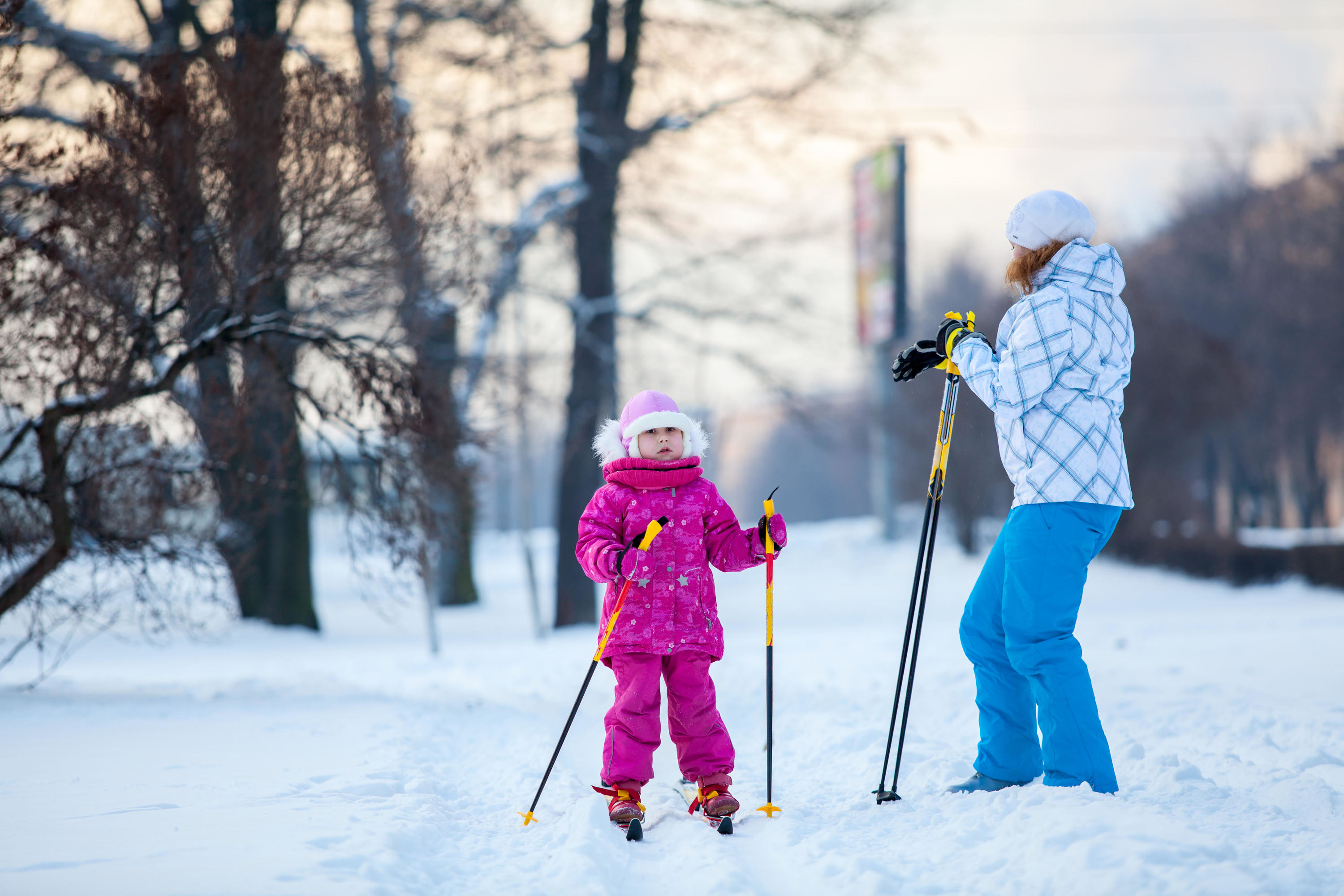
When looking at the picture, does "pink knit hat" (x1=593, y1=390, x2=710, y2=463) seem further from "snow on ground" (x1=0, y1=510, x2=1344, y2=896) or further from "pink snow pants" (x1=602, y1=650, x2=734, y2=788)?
"snow on ground" (x1=0, y1=510, x2=1344, y2=896)

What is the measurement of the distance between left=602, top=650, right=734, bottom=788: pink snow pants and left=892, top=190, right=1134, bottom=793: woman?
2.95 feet

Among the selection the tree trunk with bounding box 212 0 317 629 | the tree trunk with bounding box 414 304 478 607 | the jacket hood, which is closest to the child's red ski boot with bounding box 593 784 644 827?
the jacket hood

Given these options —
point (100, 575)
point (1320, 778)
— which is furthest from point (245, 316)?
point (1320, 778)

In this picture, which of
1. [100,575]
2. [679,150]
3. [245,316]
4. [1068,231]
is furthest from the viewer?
[679,150]

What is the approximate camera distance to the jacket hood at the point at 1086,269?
3.59 m

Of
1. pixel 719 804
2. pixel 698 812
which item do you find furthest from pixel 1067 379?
pixel 698 812

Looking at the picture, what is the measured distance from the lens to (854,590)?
2075 centimetres

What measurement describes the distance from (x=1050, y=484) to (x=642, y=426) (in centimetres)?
143

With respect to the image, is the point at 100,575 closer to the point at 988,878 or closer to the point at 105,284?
the point at 105,284

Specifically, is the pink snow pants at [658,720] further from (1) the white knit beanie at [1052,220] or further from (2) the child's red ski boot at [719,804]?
(1) the white knit beanie at [1052,220]

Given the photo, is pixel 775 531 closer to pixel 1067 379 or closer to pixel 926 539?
pixel 926 539

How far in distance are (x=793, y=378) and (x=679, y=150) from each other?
11.1ft

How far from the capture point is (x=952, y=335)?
3.84m

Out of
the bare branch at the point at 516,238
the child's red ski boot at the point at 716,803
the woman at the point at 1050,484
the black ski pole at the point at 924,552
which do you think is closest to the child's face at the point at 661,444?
the black ski pole at the point at 924,552
